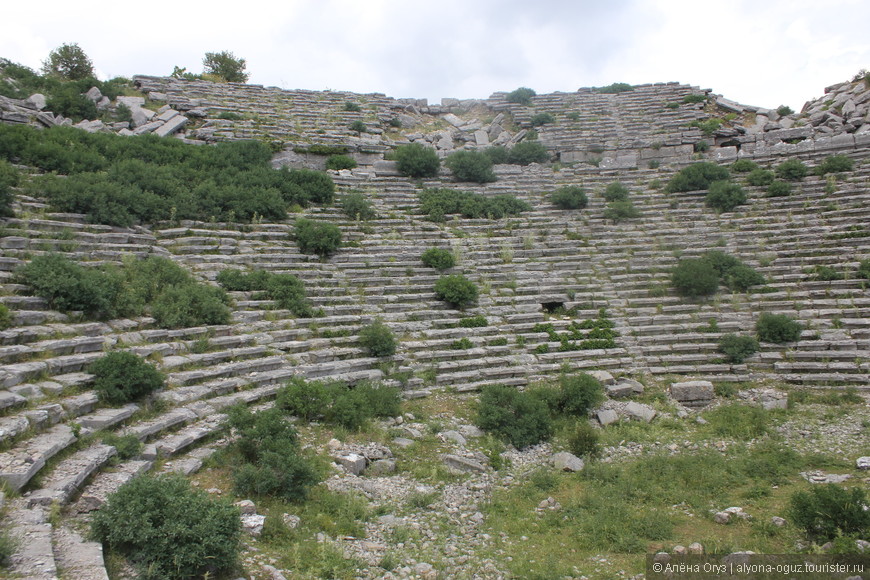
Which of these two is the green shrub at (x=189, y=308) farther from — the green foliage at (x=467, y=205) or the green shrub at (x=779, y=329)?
the green shrub at (x=779, y=329)

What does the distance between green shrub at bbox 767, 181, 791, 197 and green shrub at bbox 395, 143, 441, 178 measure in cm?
1013

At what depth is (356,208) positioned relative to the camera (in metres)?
15.7

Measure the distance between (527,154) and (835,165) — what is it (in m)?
9.53

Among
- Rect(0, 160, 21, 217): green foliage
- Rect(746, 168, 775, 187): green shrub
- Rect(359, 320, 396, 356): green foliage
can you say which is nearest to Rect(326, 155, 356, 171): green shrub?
Rect(359, 320, 396, 356): green foliage

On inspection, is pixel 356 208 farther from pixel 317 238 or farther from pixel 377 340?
pixel 377 340

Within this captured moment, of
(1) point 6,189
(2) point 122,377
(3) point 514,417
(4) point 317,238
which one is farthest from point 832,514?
(1) point 6,189

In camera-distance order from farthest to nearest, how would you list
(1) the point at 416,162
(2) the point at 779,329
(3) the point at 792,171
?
1. (1) the point at 416,162
2. (3) the point at 792,171
3. (2) the point at 779,329

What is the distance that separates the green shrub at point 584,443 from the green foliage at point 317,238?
7.61 meters

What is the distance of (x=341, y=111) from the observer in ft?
78.0

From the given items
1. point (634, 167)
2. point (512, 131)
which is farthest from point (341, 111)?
point (634, 167)

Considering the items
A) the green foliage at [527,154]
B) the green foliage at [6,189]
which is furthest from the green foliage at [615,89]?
the green foliage at [6,189]

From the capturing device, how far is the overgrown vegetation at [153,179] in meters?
11.3

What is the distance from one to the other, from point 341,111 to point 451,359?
1583cm

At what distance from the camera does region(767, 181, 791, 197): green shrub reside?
1612 centimetres
